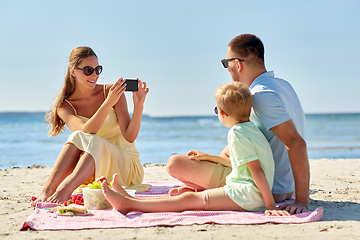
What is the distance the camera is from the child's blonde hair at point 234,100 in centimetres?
316

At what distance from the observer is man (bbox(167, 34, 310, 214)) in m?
3.26

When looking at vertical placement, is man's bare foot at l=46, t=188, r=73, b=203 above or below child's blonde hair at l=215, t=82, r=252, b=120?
below

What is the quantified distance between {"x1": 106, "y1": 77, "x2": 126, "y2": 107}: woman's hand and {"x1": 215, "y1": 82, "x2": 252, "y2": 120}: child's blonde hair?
1.53 meters

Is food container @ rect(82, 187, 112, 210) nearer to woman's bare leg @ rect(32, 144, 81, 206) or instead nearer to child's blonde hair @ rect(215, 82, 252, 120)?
woman's bare leg @ rect(32, 144, 81, 206)

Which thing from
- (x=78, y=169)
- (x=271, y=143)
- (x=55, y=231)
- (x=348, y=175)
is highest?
(x=271, y=143)

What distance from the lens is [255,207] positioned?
3305mm

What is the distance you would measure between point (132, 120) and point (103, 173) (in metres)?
0.73

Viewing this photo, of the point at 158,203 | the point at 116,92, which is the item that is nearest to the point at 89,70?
the point at 116,92

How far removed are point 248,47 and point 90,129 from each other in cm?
196

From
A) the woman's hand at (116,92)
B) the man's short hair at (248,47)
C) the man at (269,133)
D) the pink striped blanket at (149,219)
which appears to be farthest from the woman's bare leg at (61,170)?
the man's short hair at (248,47)

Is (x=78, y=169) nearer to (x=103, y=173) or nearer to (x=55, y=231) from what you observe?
(x=103, y=173)

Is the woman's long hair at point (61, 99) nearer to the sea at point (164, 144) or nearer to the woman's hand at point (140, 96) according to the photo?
the woman's hand at point (140, 96)

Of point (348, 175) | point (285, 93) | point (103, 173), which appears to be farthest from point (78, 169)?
point (348, 175)

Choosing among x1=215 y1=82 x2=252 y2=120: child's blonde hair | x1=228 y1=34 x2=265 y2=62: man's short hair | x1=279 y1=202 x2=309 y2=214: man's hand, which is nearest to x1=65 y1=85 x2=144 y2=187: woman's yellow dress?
x1=215 y1=82 x2=252 y2=120: child's blonde hair
